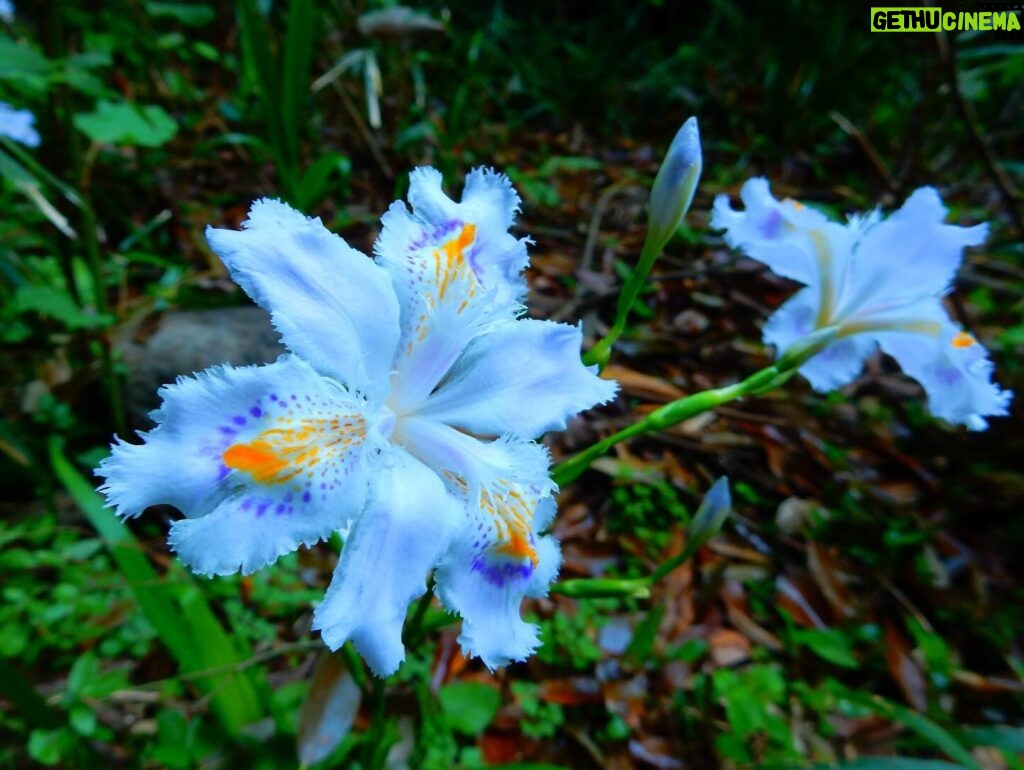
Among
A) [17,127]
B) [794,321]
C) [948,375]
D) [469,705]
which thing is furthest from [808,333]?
[17,127]

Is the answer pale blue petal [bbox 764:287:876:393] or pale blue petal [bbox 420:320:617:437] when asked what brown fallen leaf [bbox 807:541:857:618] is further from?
pale blue petal [bbox 420:320:617:437]

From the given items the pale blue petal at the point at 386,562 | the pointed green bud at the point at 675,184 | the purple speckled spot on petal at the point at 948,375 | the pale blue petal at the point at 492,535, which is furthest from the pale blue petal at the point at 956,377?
the pale blue petal at the point at 386,562

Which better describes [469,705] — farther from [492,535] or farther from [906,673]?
[906,673]

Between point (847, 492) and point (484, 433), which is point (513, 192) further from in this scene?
point (847, 492)

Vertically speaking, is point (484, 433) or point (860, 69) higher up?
point (860, 69)

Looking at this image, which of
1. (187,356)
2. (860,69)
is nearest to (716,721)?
(187,356)

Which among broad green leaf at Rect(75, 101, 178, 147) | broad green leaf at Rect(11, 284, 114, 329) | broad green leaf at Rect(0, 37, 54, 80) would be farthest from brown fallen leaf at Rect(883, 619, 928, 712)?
broad green leaf at Rect(75, 101, 178, 147)

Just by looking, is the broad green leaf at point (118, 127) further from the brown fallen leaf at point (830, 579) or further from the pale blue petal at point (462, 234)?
the brown fallen leaf at point (830, 579)
